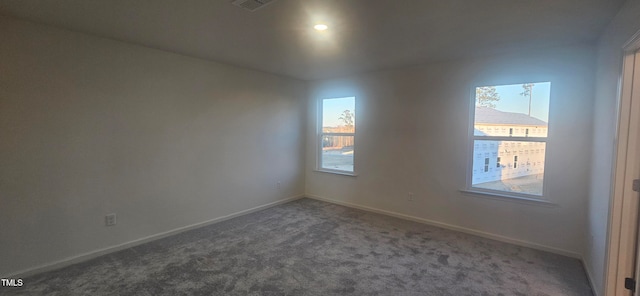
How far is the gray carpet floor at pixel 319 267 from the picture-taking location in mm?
2342

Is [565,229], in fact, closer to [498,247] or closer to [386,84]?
[498,247]

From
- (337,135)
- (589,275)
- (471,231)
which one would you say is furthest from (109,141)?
(589,275)

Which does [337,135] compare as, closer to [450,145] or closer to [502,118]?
[450,145]

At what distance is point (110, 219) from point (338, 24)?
10.2 ft

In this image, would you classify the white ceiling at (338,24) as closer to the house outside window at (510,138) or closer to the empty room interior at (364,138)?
the empty room interior at (364,138)

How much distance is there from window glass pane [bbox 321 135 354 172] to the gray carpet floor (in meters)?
1.49

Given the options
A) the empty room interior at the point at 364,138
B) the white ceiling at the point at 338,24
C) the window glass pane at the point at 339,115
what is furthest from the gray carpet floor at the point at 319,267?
the white ceiling at the point at 338,24

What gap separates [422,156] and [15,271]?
4.55 metres

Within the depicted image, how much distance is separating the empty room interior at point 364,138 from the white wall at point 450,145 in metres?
0.02

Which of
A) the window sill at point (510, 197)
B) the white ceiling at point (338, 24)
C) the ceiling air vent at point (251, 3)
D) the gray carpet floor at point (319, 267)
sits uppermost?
the white ceiling at point (338, 24)

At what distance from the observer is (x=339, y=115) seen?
16.6ft

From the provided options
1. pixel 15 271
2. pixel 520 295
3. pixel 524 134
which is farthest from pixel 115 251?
pixel 524 134

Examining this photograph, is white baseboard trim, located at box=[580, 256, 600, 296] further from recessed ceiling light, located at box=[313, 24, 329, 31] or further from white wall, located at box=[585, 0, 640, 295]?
recessed ceiling light, located at box=[313, 24, 329, 31]

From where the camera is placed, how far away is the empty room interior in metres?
2.30
